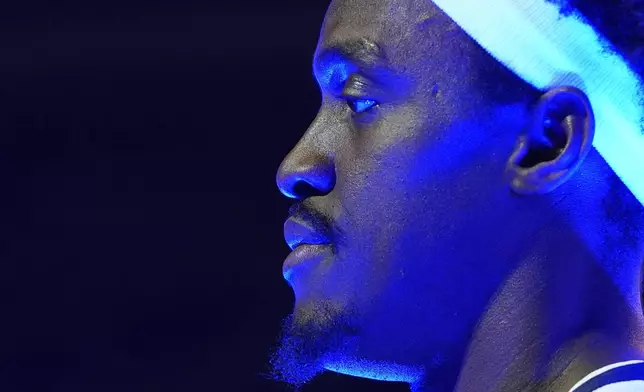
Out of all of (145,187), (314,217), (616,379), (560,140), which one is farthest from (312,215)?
(145,187)

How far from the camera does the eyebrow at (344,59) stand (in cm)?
195

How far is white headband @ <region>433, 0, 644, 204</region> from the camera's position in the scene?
1849 mm

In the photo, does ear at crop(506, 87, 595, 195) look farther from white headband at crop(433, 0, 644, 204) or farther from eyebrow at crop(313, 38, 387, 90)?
eyebrow at crop(313, 38, 387, 90)

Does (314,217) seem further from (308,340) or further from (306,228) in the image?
(308,340)

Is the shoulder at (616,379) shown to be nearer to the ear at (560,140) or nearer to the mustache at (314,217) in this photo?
the ear at (560,140)

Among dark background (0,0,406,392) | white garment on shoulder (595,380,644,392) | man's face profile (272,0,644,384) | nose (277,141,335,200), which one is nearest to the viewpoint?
white garment on shoulder (595,380,644,392)

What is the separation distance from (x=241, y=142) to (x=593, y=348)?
1.88 meters

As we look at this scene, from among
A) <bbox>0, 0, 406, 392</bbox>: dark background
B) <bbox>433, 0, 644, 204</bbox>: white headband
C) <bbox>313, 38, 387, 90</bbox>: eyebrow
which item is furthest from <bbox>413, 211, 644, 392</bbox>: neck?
<bbox>0, 0, 406, 392</bbox>: dark background

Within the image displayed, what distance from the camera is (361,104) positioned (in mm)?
1961

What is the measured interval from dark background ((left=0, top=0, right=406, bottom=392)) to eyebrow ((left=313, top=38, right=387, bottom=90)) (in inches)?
56.4

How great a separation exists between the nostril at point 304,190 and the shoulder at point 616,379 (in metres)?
0.57

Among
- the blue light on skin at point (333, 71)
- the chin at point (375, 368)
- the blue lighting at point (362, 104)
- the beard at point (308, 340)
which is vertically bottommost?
the chin at point (375, 368)

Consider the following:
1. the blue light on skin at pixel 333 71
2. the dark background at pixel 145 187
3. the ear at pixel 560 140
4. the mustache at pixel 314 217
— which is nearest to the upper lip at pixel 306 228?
the mustache at pixel 314 217

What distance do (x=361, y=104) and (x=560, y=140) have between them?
0.36 metres
